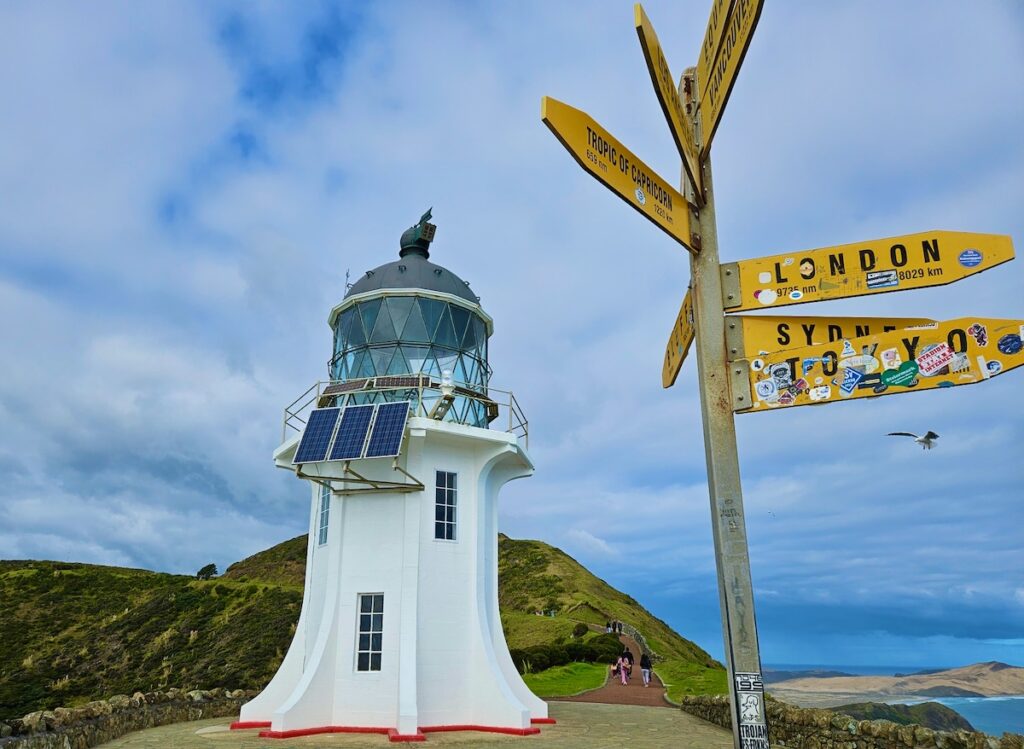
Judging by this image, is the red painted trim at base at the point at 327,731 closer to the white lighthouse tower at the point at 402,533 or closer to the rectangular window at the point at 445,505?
the white lighthouse tower at the point at 402,533

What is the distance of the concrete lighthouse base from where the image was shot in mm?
13160

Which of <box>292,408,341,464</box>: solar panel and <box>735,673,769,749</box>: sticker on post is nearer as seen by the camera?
<box>735,673,769,749</box>: sticker on post

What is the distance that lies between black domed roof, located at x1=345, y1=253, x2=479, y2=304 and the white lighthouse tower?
5 centimetres

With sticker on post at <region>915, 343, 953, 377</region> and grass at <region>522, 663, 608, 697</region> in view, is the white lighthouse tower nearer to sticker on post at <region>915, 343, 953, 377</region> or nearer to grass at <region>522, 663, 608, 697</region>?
grass at <region>522, 663, 608, 697</region>

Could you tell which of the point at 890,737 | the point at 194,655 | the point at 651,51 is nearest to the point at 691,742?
the point at 890,737

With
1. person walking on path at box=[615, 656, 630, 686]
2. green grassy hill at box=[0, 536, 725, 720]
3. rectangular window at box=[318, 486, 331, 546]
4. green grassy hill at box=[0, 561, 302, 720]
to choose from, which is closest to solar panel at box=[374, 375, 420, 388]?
rectangular window at box=[318, 486, 331, 546]

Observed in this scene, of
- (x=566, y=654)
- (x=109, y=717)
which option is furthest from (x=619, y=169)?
(x=566, y=654)

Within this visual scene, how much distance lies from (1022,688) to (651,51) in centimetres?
1733

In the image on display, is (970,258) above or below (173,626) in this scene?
above

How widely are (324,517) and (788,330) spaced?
40.1ft

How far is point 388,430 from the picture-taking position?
13312 mm

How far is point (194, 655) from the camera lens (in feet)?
113

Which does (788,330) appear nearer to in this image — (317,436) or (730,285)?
(730,285)

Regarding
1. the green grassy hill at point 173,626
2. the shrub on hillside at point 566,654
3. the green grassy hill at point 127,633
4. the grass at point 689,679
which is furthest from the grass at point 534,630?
the green grassy hill at point 127,633
